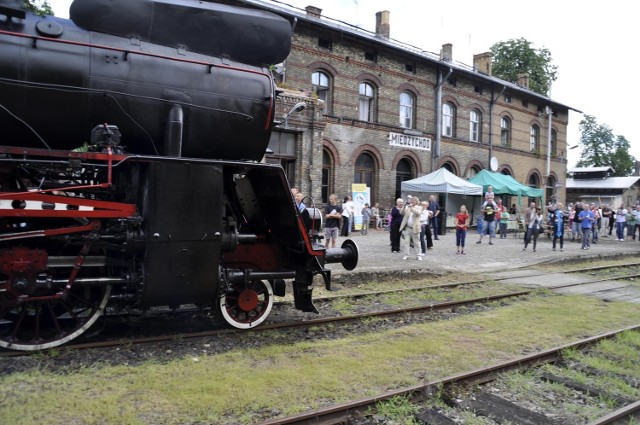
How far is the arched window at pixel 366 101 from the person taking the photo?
21578 millimetres

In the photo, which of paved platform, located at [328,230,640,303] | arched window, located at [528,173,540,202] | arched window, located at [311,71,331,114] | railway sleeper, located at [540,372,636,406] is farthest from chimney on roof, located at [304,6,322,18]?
arched window, located at [528,173,540,202]

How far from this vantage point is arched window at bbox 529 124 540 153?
31859mm

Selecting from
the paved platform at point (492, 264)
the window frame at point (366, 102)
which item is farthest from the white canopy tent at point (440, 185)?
the paved platform at point (492, 264)

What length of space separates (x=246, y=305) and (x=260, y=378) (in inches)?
57.1

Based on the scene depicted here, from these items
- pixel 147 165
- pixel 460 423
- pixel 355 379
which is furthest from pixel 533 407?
pixel 147 165

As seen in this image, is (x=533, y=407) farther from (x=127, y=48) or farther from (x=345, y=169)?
(x=345, y=169)

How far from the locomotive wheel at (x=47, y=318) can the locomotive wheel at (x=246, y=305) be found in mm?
1326

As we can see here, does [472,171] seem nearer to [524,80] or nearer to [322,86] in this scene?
[524,80]

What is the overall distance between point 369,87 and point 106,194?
726 inches

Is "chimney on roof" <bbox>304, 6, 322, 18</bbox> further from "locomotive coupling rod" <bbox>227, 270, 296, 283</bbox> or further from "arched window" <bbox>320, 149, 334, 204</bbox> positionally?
"locomotive coupling rod" <bbox>227, 270, 296, 283</bbox>

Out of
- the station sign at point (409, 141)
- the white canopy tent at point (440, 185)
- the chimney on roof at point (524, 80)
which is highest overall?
the chimney on roof at point (524, 80)

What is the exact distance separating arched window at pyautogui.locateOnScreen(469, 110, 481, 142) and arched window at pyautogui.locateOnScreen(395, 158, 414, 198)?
5227 millimetres

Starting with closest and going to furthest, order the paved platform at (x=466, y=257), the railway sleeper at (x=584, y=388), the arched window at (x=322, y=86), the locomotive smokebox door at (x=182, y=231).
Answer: the railway sleeper at (x=584, y=388), the locomotive smokebox door at (x=182, y=231), the paved platform at (x=466, y=257), the arched window at (x=322, y=86)

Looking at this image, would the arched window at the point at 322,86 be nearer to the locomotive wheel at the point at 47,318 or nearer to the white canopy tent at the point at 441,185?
the white canopy tent at the point at 441,185
